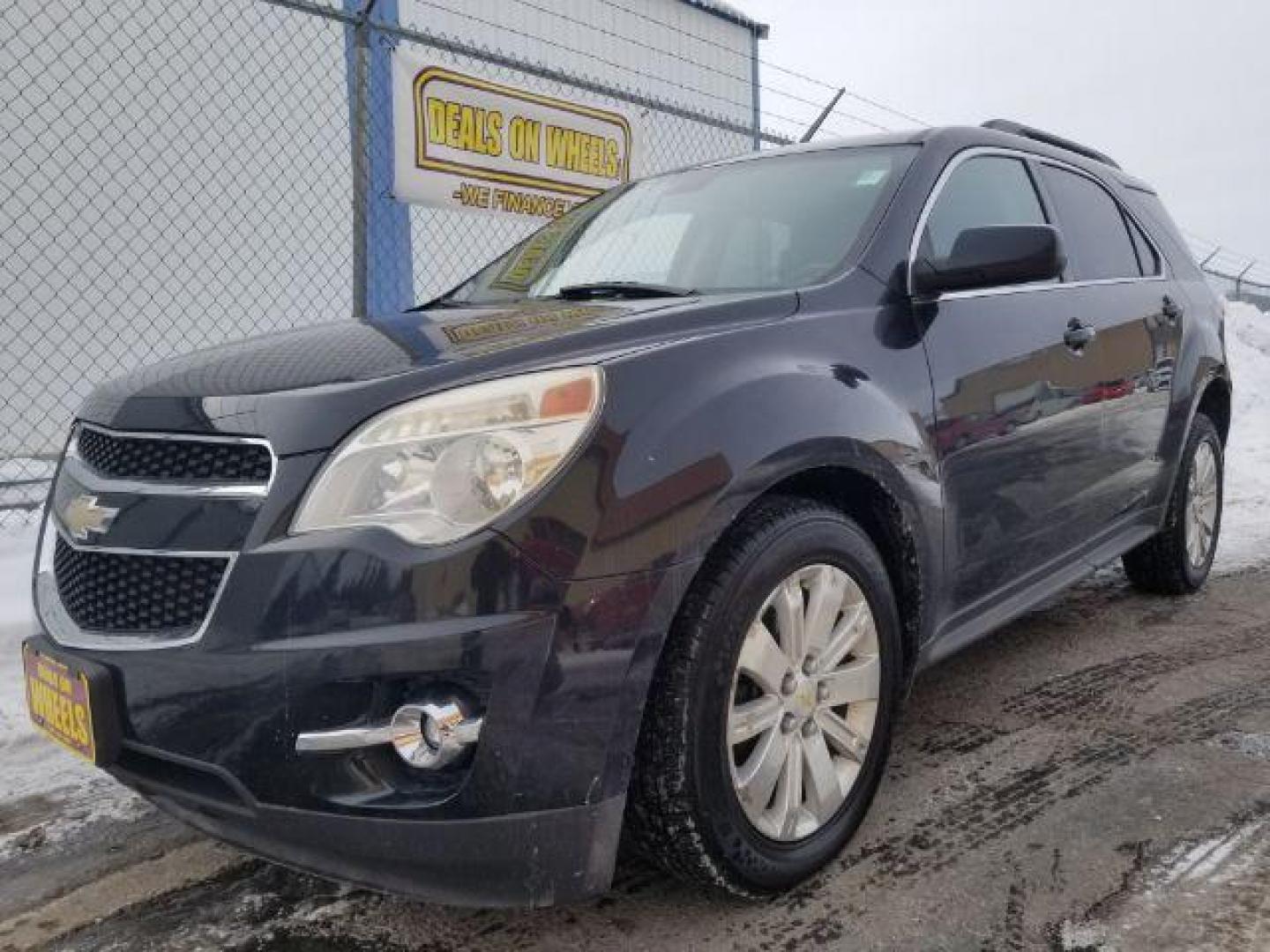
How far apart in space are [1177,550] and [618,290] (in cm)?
266

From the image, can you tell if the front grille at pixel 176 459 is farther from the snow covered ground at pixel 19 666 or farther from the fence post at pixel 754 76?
the fence post at pixel 754 76

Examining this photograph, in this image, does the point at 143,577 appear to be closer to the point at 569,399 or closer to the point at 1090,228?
the point at 569,399

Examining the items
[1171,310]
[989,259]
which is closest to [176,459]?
[989,259]

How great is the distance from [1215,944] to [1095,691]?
1356 mm

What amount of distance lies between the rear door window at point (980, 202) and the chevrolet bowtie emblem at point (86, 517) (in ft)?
6.17

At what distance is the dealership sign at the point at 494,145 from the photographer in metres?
4.95

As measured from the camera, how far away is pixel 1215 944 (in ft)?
5.96

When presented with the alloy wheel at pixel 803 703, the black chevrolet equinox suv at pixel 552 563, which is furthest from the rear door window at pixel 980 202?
the alloy wheel at pixel 803 703

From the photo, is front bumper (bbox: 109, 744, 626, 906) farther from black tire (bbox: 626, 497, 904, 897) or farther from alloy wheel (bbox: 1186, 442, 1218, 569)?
alloy wheel (bbox: 1186, 442, 1218, 569)

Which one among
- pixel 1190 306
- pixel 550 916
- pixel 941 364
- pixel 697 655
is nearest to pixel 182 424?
pixel 697 655

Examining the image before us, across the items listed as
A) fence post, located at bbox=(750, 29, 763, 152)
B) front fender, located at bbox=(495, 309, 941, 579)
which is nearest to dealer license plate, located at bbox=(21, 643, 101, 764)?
front fender, located at bbox=(495, 309, 941, 579)

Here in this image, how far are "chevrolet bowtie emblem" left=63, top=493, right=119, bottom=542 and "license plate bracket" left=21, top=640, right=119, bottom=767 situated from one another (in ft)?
0.72

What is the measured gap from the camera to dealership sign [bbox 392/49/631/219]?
495 cm

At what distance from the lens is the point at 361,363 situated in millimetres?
1846
